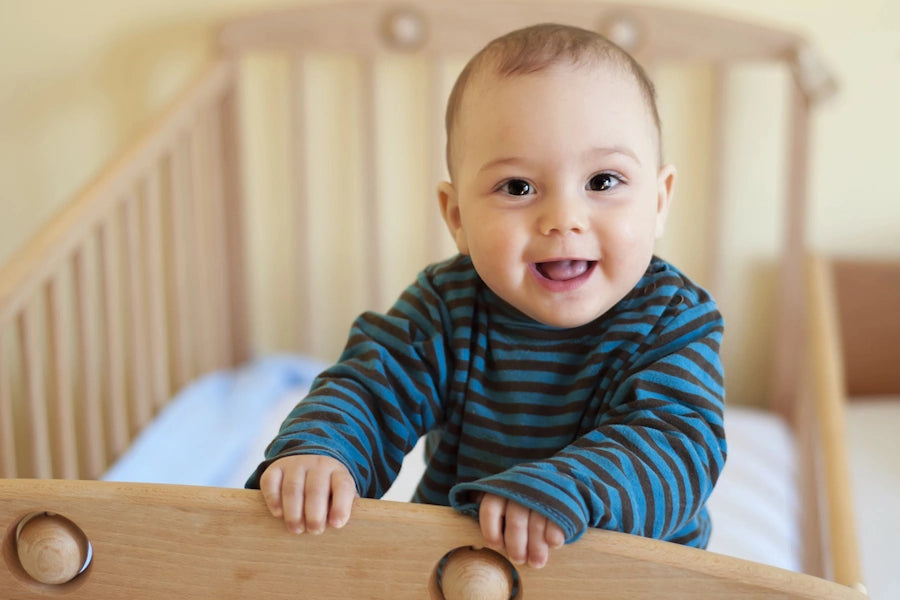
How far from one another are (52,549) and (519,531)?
29 centimetres

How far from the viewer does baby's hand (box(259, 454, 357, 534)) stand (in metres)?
0.66

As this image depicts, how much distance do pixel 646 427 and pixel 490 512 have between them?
5.4 inches

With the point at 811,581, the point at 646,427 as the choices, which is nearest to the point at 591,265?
the point at 646,427

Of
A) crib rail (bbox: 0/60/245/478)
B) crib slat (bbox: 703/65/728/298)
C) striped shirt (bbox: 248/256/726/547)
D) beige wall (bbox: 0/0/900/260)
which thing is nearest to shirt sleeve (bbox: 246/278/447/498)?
striped shirt (bbox: 248/256/726/547)

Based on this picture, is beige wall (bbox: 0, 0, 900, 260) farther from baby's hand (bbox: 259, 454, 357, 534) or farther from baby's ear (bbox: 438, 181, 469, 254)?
baby's hand (bbox: 259, 454, 357, 534)

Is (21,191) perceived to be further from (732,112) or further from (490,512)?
(490,512)

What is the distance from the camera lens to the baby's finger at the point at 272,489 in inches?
26.4

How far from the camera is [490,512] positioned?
64cm

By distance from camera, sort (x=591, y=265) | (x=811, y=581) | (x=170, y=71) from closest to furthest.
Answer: (x=811, y=581)
(x=591, y=265)
(x=170, y=71)

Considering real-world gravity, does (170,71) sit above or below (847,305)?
above

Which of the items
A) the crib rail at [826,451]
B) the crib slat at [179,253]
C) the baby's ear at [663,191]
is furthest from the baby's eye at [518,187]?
the crib slat at [179,253]

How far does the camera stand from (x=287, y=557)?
67 centimetres

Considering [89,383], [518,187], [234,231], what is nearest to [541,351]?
[518,187]

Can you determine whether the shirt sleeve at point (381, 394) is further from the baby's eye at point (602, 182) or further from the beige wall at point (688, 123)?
the beige wall at point (688, 123)
